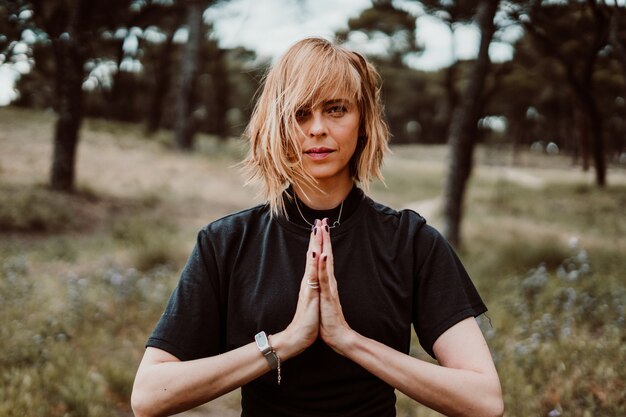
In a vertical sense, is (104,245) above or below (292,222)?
below

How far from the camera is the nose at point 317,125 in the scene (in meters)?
1.89

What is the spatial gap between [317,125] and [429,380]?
85cm

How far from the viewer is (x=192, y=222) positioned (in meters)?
12.4

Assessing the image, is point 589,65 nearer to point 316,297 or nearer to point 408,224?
point 408,224

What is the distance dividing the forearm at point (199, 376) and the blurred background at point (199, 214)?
127cm

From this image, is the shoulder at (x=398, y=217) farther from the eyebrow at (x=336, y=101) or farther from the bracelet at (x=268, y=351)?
the bracelet at (x=268, y=351)

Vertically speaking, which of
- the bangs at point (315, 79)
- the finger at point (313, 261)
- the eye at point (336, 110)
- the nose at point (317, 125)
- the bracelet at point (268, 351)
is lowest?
the bracelet at point (268, 351)

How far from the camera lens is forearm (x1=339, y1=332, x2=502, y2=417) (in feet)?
5.57

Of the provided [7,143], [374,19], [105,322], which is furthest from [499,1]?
[7,143]

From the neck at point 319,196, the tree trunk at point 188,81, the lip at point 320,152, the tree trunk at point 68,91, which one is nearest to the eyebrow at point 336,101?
the lip at point 320,152

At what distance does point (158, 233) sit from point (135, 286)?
385 cm

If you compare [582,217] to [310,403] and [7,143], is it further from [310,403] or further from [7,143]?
[7,143]

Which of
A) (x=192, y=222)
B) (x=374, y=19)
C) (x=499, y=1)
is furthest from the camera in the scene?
(x=374, y=19)

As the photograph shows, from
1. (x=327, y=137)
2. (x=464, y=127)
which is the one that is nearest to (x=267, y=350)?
(x=327, y=137)
